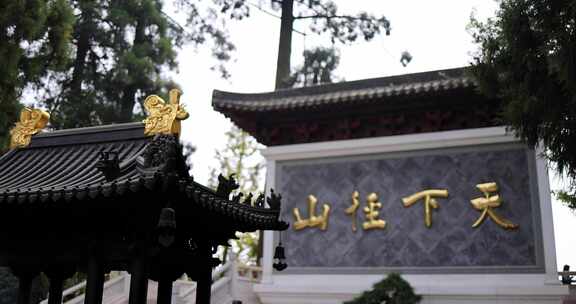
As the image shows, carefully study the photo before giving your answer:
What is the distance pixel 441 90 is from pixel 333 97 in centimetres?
171

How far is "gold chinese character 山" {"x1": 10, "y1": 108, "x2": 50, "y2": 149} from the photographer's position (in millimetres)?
6352

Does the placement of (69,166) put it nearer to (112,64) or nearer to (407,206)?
(407,206)

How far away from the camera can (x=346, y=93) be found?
10.6 m

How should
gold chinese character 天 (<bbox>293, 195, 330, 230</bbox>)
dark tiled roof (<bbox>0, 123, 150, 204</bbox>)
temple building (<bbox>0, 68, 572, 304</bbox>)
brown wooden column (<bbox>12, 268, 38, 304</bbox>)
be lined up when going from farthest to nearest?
gold chinese character 天 (<bbox>293, 195, 330, 230</bbox>) < temple building (<bbox>0, 68, 572, 304</bbox>) < brown wooden column (<bbox>12, 268, 38, 304</bbox>) < dark tiled roof (<bbox>0, 123, 150, 204</bbox>)

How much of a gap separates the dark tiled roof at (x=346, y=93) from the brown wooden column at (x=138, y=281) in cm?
616

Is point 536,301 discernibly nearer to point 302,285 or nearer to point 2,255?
point 302,285

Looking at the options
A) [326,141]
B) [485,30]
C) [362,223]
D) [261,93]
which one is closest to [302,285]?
[362,223]

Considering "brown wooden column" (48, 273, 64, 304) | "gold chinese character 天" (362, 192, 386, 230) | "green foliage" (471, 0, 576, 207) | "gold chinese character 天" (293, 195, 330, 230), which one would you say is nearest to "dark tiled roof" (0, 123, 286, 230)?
"brown wooden column" (48, 273, 64, 304)

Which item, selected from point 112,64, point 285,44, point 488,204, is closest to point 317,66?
point 285,44

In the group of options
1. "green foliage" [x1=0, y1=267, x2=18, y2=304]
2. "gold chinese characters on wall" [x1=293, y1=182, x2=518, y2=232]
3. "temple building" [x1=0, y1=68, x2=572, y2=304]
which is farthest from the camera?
"green foliage" [x1=0, y1=267, x2=18, y2=304]

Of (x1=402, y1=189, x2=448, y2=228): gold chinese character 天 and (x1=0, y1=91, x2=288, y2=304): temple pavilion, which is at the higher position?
(x1=402, y1=189, x2=448, y2=228): gold chinese character 天

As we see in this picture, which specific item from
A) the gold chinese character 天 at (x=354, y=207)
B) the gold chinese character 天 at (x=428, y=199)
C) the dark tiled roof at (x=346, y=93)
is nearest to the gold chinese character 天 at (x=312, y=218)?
the gold chinese character 天 at (x=354, y=207)

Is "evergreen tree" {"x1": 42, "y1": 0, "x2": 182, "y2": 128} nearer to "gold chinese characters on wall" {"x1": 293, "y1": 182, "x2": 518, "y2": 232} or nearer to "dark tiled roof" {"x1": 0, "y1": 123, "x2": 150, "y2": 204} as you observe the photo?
"gold chinese characters on wall" {"x1": 293, "y1": 182, "x2": 518, "y2": 232}

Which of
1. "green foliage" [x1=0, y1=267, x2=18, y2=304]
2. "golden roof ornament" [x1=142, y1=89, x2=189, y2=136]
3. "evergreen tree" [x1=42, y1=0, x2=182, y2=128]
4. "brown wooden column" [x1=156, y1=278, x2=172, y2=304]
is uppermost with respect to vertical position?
"evergreen tree" [x1=42, y1=0, x2=182, y2=128]
